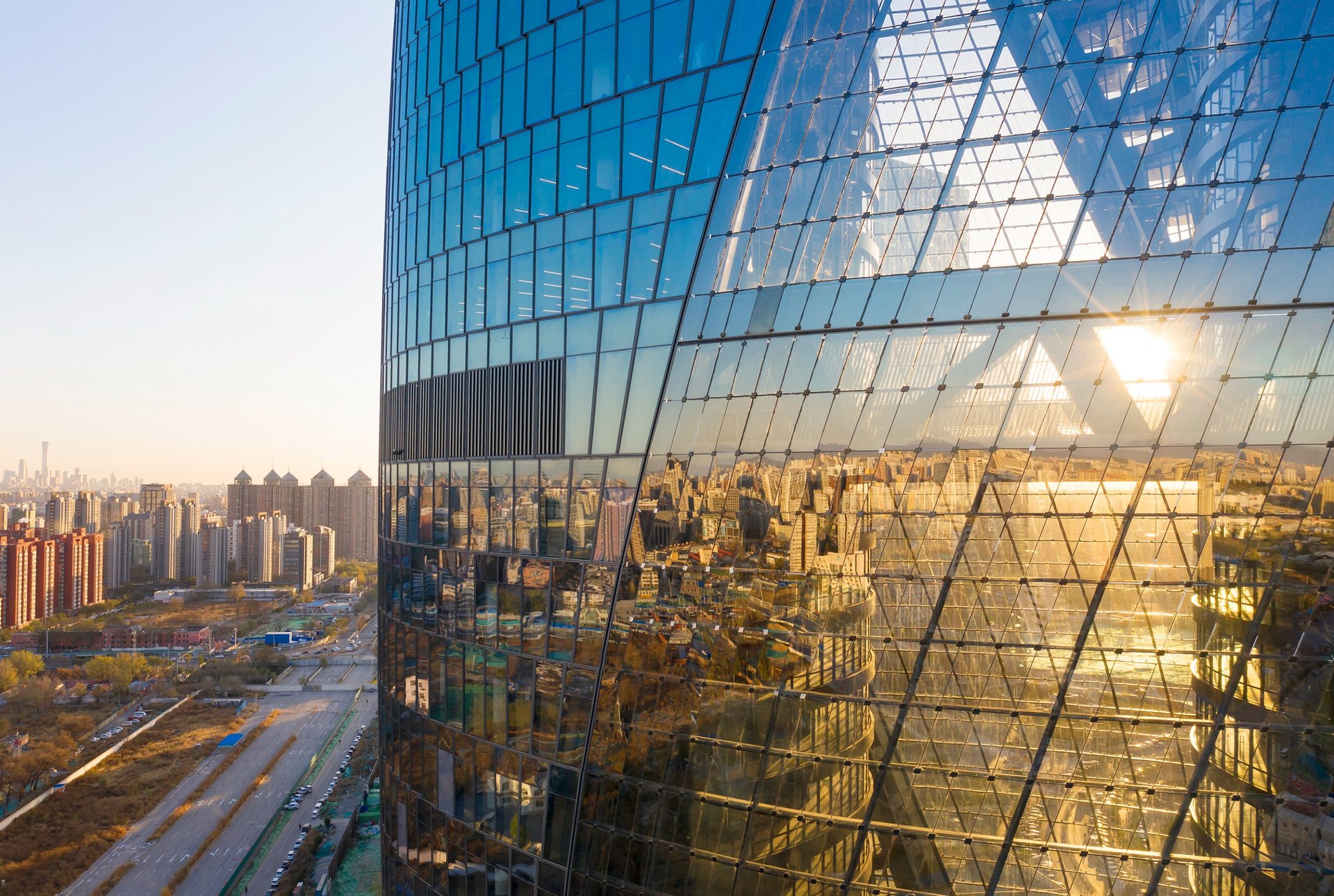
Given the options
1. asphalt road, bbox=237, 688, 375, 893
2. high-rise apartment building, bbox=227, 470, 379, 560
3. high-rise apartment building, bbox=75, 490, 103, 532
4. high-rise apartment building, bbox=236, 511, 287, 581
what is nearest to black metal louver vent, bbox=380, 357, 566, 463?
asphalt road, bbox=237, 688, 375, 893

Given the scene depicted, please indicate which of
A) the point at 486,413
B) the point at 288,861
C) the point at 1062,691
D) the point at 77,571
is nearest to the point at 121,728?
the point at 288,861

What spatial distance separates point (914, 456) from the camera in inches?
609

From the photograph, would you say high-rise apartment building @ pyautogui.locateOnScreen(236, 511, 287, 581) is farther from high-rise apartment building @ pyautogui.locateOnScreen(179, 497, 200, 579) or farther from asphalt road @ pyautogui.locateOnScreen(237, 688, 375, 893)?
asphalt road @ pyautogui.locateOnScreen(237, 688, 375, 893)

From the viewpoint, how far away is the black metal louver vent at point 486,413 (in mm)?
20328

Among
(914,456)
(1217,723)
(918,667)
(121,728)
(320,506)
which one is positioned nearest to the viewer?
(1217,723)

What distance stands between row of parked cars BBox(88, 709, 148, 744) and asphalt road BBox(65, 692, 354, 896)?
10660mm

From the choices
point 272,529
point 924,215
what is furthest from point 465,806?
point 272,529

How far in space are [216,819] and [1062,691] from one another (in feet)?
214

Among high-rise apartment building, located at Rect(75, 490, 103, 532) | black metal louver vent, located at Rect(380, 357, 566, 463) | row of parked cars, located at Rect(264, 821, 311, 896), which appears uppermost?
black metal louver vent, located at Rect(380, 357, 566, 463)

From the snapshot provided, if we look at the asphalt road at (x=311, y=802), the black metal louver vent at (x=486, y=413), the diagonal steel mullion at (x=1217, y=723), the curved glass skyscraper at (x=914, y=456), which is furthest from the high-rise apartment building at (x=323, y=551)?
the diagonal steel mullion at (x=1217, y=723)

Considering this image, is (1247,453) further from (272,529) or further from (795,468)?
(272,529)

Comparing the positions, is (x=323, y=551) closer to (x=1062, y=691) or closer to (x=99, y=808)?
(x=99, y=808)

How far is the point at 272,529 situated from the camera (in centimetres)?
15488

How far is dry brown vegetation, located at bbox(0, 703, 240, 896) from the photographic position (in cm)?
5078
